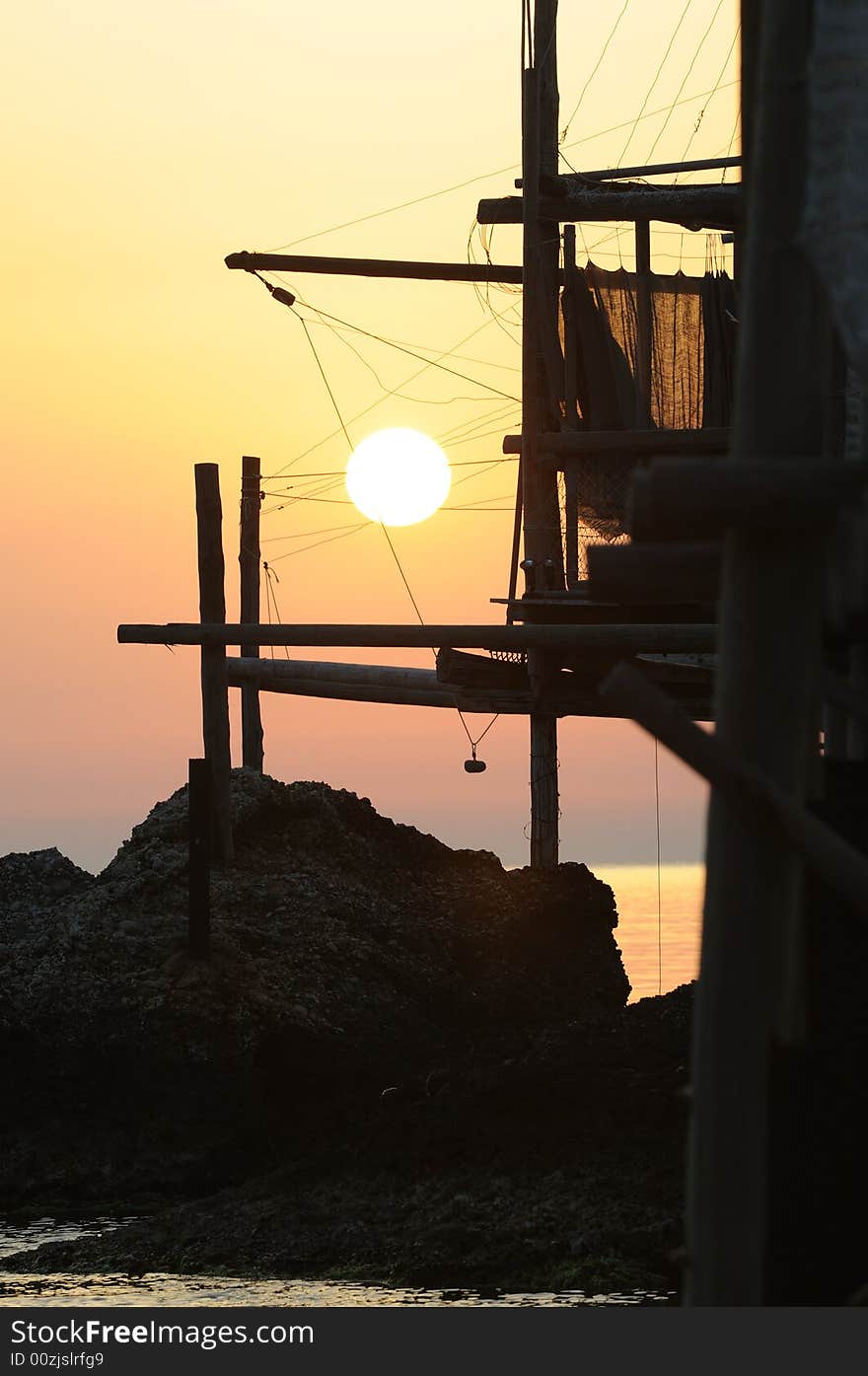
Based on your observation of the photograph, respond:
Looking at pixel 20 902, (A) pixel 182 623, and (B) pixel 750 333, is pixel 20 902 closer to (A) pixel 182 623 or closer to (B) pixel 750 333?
(A) pixel 182 623

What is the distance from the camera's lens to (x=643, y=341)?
20.2 meters

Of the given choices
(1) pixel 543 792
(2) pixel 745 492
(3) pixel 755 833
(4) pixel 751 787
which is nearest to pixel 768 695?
(4) pixel 751 787

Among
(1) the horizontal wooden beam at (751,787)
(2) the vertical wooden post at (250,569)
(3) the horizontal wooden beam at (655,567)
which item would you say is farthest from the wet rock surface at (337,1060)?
(1) the horizontal wooden beam at (751,787)

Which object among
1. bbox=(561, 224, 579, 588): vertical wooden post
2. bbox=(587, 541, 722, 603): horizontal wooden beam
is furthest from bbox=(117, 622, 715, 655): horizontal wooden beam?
bbox=(587, 541, 722, 603): horizontal wooden beam

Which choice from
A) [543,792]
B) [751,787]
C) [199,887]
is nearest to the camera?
[751,787]

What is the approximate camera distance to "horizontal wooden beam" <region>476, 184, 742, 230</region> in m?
20.2

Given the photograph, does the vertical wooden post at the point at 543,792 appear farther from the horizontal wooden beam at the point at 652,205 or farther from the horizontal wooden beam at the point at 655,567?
the horizontal wooden beam at the point at 655,567

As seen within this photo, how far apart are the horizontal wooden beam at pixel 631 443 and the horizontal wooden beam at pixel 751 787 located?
1386 centimetres

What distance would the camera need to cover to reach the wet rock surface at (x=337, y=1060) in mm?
10938

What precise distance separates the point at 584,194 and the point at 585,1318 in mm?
16040

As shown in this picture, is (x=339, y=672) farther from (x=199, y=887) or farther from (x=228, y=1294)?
(x=228, y=1294)

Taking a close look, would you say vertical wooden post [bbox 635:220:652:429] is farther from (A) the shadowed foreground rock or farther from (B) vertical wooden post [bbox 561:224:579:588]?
(A) the shadowed foreground rock

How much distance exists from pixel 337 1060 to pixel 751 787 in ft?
33.6

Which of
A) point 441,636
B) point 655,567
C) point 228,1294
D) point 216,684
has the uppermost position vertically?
point 441,636
